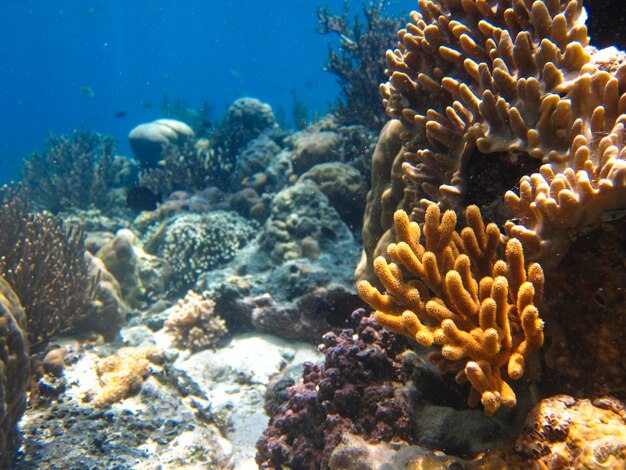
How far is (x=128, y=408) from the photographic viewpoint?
12.8 feet

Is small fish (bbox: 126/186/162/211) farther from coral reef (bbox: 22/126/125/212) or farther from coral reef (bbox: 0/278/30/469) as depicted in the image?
coral reef (bbox: 0/278/30/469)

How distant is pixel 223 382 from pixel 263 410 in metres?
0.82

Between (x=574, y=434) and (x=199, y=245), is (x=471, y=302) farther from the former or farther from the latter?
(x=199, y=245)

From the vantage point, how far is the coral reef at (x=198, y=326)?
577cm

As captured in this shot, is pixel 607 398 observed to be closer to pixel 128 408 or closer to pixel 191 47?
pixel 128 408

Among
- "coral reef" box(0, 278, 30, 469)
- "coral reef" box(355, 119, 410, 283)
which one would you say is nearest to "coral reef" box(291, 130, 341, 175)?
"coral reef" box(355, 119, 410, 283)

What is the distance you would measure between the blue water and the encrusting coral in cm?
9004

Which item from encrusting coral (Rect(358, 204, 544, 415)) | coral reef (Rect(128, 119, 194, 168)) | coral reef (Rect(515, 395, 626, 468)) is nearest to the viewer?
coral reef (Rect(515, 395, 626, 468))

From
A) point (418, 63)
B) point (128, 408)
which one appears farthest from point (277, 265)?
point (418, 63)

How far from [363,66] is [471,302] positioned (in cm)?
923

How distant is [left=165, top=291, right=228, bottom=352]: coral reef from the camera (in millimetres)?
5773

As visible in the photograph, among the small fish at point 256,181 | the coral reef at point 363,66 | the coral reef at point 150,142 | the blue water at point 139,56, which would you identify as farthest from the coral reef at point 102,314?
the blue water at point 139,56

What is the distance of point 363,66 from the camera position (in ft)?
32.0

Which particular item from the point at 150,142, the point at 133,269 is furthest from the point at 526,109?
the point at 150,142
